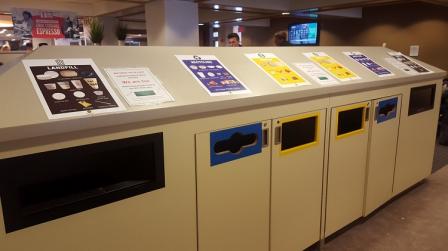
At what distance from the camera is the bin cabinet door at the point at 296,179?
1752 mm

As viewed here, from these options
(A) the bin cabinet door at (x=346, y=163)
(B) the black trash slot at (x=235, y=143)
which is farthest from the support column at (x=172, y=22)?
(B) the black trash slot at (x=235, y=143)

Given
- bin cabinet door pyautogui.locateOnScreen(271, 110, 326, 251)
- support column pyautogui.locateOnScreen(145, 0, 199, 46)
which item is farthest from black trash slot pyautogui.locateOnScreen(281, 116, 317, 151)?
support column pyautogui.locateOnScreen(145, 0, 199, 46)

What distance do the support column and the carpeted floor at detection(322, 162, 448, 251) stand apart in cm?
545

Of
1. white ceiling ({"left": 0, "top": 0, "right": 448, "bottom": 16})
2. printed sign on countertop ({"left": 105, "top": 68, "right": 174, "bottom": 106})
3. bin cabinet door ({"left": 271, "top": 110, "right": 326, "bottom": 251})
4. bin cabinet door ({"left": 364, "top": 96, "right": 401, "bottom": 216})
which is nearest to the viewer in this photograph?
printed sign on countertop ({"left": 105, "top": 68, "right": 174, "bottom": 106})

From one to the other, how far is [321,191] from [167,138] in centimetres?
118

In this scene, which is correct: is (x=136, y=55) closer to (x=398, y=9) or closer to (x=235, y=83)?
(x=235, y=83)

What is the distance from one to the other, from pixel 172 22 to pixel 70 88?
6.13 meters

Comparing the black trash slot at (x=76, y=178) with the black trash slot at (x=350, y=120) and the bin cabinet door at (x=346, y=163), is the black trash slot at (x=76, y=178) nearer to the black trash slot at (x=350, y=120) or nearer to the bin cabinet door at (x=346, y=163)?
the bin cabinet door at (x=346, y=163)

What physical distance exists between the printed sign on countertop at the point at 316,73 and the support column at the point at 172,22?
5.35m

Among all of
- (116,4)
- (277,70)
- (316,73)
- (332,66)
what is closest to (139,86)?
(277,70)

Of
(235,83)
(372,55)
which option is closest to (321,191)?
(235,83)

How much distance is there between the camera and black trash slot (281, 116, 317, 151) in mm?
1805

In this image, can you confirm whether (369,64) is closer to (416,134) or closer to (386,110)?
(386,110)

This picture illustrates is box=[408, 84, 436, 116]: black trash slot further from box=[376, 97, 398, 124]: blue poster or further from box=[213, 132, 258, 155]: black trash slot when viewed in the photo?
box=[213, 132, 258, 155]: black trash slot
